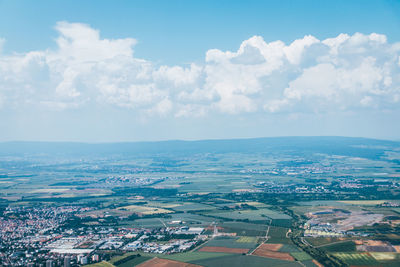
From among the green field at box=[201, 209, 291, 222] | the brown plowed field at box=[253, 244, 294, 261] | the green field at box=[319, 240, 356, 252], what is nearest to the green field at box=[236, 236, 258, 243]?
the brown plowed field at box=[253, 244, 294, 261]

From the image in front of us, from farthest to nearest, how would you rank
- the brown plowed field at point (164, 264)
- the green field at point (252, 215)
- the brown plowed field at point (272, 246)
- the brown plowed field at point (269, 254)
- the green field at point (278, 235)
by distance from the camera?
the green field at point (252, 215) < the green field at point (278, 235) < the brown plowed field at point (272, 246) < the brown plowed field at point (269, 254) < the brown plowed field at point (164, 264)

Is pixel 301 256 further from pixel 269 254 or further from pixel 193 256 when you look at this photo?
pixel 193 256

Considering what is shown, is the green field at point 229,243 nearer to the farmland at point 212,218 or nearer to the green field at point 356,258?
the farmland at point 212,218

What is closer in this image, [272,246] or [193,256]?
[193,256]

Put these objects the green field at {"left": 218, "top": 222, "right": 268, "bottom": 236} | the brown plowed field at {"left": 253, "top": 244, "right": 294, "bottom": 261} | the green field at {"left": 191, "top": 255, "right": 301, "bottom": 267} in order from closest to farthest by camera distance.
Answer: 1. the green field at {"left": 191, "top": 255, "right": 301, "bottom": 267}
2. the brown plowed field at {"left": 253, "top": 244, "right": 294, "bottom": 261}
3. the green field at {"left": 218, "top": 222, "right": 268, "bottom": 236}

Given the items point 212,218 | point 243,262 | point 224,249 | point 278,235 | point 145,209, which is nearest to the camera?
point 243,262

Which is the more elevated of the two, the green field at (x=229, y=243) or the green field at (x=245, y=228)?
the green field at (x=245, y=228)

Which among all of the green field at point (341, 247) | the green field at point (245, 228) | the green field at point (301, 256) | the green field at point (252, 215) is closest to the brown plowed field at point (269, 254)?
the green field at point (301, 256)

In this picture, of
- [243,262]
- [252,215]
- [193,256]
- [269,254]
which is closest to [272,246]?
[269,254]

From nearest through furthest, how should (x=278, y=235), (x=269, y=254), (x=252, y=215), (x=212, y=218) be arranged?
(x=269, y=254)
(x=278, y=235)
(x=212, y=218)
(x=252, y=215)

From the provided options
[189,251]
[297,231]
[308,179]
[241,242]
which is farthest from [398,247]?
[308,179]

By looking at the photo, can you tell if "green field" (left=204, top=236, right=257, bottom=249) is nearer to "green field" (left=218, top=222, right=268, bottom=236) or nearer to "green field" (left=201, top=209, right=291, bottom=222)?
"green field" (left=218, top=222, right=268, bottom=236)
